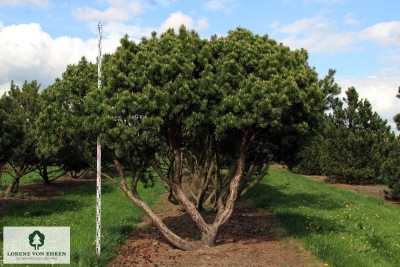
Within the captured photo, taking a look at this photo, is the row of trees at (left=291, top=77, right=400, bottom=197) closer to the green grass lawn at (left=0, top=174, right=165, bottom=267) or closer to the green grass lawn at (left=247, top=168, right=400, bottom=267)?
the green grass lawn at (left=247, top=168, right=400, bottom=267)

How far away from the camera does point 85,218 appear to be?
10750 mm

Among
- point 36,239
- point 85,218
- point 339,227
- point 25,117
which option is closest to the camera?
point 36,239

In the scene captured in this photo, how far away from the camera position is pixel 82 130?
7852mm

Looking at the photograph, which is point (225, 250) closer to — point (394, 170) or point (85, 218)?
point (85, 218)

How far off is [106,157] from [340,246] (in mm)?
6475

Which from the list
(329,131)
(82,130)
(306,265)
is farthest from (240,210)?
(329,131)

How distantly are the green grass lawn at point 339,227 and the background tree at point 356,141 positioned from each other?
6148 mm

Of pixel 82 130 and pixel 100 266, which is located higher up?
pixel 82 130

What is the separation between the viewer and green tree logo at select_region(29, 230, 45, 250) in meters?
7.58

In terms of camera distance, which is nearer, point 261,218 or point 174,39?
point 174,39

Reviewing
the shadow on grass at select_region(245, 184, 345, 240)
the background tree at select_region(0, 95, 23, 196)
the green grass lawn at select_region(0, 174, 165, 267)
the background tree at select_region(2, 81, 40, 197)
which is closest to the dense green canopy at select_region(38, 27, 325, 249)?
the green grass lawn at select_region(0, 174, 165, 267)

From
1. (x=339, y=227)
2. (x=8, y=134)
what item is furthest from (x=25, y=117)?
(x=339, y=227)

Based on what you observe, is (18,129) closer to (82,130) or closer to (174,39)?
(82,130)

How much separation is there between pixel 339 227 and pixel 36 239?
708 centimetres
